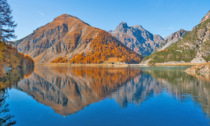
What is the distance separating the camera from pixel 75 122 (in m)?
17.4

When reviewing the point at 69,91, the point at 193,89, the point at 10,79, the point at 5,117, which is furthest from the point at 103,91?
the point at 10,79

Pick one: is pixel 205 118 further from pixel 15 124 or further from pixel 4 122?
pixel 4 122

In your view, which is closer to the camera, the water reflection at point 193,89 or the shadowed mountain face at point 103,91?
the water reflection at point 193,89

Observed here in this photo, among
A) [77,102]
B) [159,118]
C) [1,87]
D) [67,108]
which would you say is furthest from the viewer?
[1,87]

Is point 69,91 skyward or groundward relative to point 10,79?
groundward

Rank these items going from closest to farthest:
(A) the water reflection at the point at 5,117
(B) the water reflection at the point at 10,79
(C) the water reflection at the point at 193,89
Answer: (A) the water reflection at the point at 5,117, (C) the water reflection at the point at 193,89, (B) the water reflection at the point at 10,79

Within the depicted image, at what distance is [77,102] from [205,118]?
18.9 meters

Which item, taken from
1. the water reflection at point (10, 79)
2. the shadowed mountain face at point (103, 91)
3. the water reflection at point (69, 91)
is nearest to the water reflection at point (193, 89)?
the shadowed mountain face at point (103, 91)

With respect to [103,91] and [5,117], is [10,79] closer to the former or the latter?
[103,91]

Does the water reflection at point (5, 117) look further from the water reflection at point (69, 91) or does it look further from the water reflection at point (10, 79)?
the water reflection at point (10, 79)

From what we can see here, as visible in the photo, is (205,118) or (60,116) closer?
(205,118)

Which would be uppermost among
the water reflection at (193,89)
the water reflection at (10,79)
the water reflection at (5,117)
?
the water reflection at (10,79)

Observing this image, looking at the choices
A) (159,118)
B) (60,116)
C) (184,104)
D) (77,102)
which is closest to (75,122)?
(60,116)

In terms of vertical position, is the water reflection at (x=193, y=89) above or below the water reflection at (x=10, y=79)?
below
